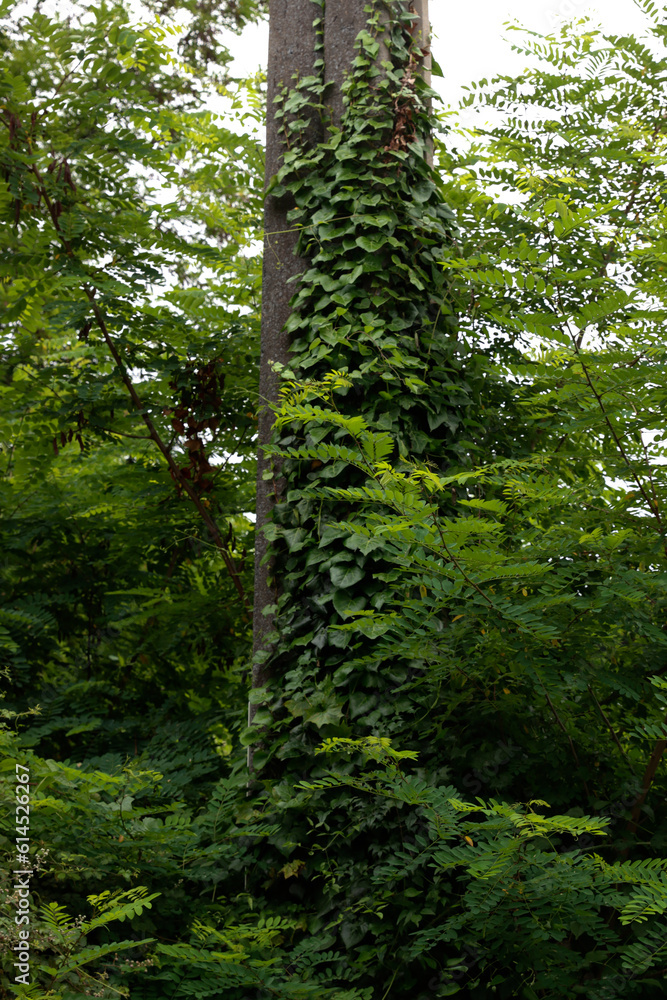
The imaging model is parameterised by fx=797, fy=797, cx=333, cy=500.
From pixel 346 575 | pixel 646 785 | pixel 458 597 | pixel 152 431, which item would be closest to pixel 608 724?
pixel 646 785

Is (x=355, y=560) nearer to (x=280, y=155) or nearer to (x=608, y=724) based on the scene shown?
(x=608, y=724)

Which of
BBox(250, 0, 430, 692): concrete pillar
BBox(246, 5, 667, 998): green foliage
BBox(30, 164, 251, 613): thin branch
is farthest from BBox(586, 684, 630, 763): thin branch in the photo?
BBox(30, 164, 251, 613): thin branch

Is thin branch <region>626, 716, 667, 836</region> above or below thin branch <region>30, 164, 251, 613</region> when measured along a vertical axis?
below

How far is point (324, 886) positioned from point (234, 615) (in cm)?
187

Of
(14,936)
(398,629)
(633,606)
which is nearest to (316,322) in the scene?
(398,629)

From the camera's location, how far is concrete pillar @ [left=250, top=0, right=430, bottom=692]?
12.7 ft

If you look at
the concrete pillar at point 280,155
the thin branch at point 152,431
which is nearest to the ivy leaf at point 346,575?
the concrete pillar at point 280,155

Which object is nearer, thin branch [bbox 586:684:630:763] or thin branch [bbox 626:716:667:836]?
thin branch [bbox 626:716:667:836]

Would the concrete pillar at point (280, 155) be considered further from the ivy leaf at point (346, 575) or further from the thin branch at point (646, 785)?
the thin branch at point (646, 785)

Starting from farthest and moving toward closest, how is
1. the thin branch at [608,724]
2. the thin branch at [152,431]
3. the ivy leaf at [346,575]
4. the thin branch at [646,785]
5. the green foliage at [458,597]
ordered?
the thin branch at [152,431], the ivy leaf at [346,575], the thin branch at [608,724], the thin branch at [646,785], the green foliage at [458,597]

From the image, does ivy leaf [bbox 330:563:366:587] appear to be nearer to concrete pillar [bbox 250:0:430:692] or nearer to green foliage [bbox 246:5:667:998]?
green foliage [bbox 246:5:667:998]

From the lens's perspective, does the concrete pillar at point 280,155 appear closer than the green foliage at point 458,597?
No

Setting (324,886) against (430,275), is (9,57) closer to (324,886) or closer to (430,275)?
(430,275)

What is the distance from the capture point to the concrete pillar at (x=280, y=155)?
12.7ft
